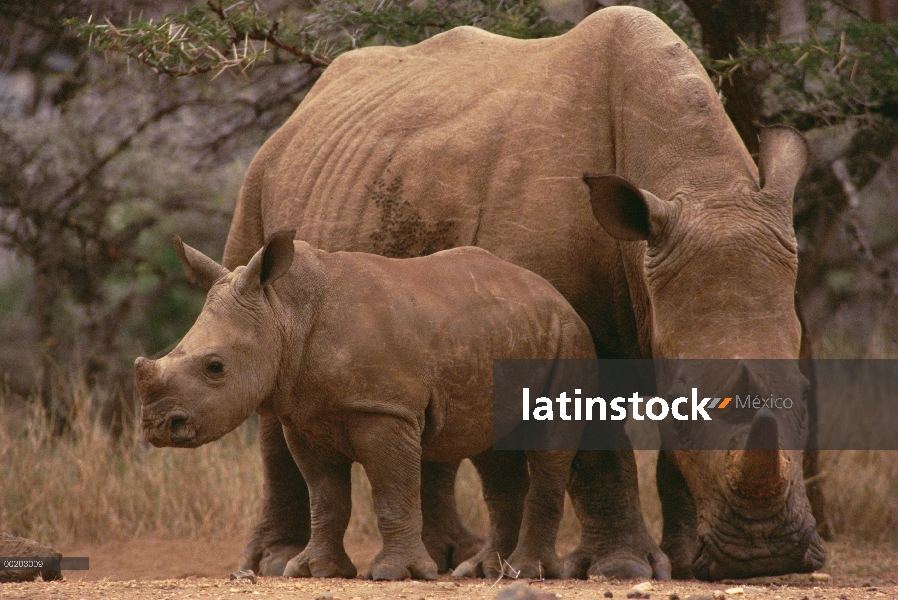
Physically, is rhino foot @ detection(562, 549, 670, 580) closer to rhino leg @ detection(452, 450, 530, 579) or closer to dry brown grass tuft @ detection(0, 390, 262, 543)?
rhino leg @ detection(452, 450, 530, 579)

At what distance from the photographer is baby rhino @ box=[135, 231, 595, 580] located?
4805mm

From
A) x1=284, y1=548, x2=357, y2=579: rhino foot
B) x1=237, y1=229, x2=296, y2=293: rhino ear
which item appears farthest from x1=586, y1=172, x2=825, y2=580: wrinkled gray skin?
x1=284, y1=548, x2=357, y2=579: rhino foot

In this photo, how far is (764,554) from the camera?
480 centimetres

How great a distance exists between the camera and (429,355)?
202 inches

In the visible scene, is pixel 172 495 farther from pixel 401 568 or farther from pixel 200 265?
pixel 401 568

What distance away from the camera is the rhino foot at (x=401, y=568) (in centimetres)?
496

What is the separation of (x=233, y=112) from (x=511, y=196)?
808 centimetres

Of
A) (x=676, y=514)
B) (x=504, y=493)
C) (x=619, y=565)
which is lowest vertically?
(x=676, y=514)

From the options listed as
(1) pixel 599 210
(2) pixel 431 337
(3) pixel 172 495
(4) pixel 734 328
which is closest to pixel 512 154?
(1) pixel 599 210

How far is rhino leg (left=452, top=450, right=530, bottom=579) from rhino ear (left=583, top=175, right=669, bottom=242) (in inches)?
44.4

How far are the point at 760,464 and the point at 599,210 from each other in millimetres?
1318

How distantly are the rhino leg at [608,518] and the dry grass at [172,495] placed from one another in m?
2.82

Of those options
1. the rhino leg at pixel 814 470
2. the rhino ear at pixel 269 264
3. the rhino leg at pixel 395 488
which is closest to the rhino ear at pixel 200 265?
the rhino ear at pixel 269 264

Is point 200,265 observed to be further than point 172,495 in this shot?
No
